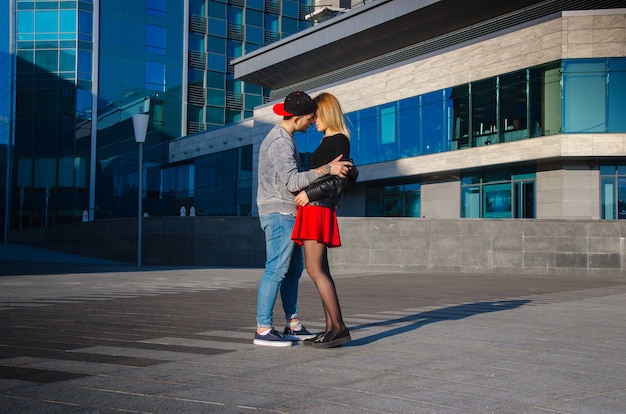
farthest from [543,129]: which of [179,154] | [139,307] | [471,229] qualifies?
[179,154]

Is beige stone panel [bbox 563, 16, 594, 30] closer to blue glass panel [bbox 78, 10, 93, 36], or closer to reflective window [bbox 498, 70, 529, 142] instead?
reflective window [bbox 498, 70, 529, 142]

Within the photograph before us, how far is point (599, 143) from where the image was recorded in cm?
2473

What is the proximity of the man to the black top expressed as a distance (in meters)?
0.11

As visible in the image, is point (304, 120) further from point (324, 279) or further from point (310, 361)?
point (310, 361)

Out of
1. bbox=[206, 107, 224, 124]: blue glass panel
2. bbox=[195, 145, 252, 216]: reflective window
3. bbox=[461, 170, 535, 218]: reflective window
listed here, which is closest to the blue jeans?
bbox=[461, 170, 535, 218]: reflective window

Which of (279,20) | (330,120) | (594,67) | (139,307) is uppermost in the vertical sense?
(279,20)

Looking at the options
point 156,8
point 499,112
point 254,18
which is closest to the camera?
point 499,112

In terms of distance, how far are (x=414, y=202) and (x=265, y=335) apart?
26.8m

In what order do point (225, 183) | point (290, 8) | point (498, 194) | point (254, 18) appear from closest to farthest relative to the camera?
point (498, 194)
point (225, 183)
point (254, 18)
point (290, 8)

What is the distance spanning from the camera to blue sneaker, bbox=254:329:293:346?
17.7ft

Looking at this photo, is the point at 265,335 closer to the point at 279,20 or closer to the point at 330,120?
the point at 330,120

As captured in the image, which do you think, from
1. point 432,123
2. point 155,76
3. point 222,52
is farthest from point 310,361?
point 222,52

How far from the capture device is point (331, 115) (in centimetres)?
557

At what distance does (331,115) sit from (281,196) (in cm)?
70
